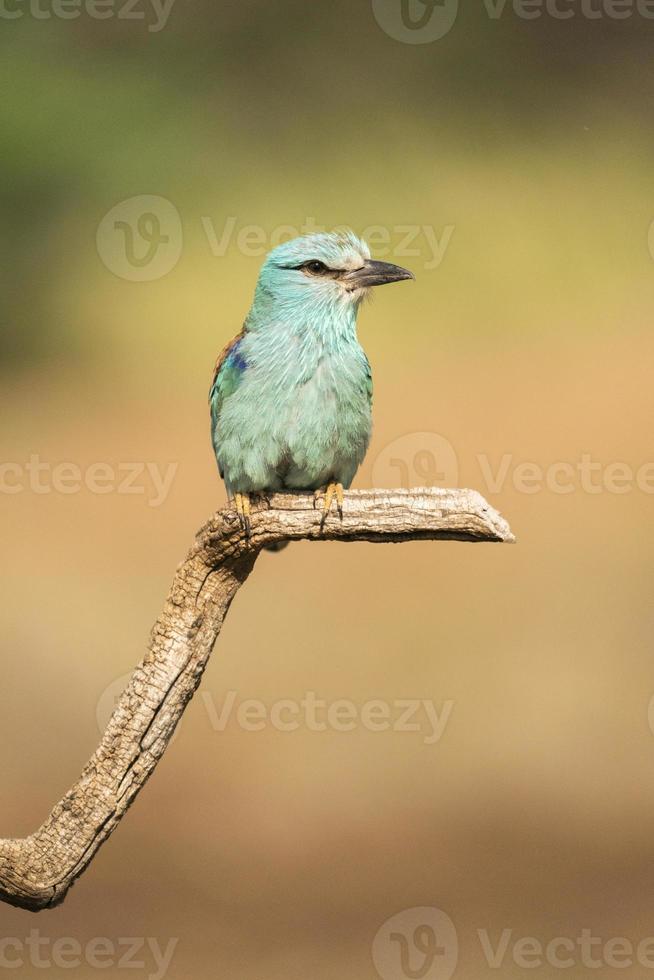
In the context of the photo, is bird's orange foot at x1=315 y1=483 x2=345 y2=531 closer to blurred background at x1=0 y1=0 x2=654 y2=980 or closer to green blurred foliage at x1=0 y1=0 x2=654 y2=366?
blurred background at x1=0 y1=0 x2=654 y2=980

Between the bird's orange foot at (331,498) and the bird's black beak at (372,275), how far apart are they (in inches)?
20.0

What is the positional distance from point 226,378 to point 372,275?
0.44 meters

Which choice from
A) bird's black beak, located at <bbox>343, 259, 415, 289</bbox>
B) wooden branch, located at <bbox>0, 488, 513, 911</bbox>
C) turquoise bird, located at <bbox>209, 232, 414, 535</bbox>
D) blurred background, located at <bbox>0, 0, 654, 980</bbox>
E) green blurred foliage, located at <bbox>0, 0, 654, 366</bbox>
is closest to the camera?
wooden branch, located at <bbox>0, 488, 513, 911</bbox>

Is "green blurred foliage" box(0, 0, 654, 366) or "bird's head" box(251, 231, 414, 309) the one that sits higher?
"green blurred foliage" box(0, 0, 654, 366)

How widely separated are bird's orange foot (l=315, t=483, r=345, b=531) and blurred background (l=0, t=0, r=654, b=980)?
6.23 feet

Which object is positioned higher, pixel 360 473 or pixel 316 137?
pixel 316 137

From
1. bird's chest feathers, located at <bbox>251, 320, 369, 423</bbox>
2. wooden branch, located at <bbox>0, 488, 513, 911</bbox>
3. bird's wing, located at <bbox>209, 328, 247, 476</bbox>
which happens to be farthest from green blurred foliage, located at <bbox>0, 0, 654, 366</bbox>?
wooden branch, located at <bbox>0, 488, 513, 911</bbox>

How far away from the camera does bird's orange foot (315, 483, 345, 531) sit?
2.62 metres

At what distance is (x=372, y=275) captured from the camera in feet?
10.3

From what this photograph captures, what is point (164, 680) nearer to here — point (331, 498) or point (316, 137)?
point (331, 498)

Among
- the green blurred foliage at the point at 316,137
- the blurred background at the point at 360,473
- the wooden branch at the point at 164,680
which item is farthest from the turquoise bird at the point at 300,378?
the green blurred foliage at the point at 316,137

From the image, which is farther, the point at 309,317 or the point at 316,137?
the point at 316,137

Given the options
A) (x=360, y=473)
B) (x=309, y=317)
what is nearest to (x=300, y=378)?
(x=309, y=317)

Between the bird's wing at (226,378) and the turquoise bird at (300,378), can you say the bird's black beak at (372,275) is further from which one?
the bird's wing at (226,378)
